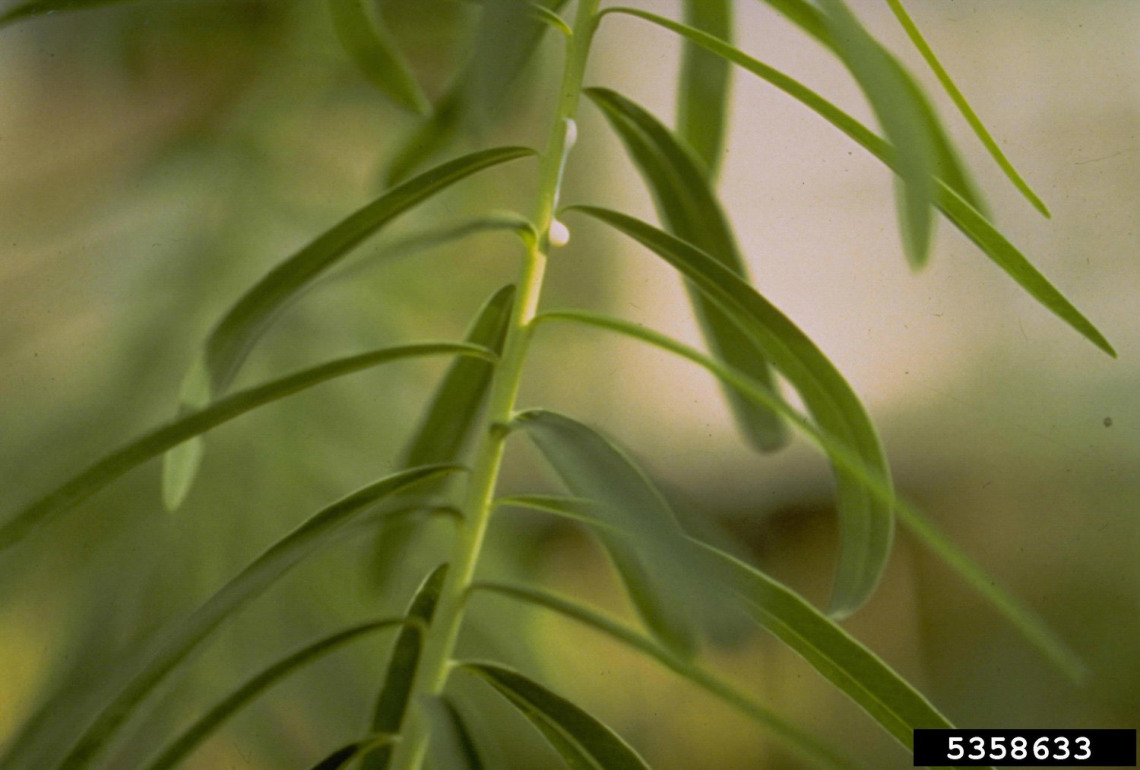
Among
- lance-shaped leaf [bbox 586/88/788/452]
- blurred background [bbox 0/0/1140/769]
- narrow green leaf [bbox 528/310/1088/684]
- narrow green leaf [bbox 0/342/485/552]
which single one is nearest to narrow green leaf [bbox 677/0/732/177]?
lance-shaped leaf [bbox 586/88/788/452]

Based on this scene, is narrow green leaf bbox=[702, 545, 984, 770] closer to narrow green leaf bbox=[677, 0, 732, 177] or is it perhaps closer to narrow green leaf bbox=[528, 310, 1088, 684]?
narrow green leaf bbox=[528, 310, 1088, 684]

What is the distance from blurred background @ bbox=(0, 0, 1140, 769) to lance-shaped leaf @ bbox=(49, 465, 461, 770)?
0.48 meters

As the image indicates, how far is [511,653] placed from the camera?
0.77m

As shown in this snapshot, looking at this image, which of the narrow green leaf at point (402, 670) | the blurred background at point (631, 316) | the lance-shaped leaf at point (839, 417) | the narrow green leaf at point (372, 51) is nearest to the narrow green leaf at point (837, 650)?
the lance-shaped leaf at point (839, 417)

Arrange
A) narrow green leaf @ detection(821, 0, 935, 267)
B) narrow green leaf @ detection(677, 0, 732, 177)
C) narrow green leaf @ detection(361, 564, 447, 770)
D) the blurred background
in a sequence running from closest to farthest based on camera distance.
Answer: narrow green leaf @ detection(821, 0, 935, 267)
narrow green leaf @ detection(361, 564, 447, 770)
narrow green leaf @ detection(677, 0, 732, 177)
the blurred background

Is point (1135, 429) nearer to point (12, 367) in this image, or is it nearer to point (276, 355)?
point (276, 355)

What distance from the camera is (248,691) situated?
34 centimetres

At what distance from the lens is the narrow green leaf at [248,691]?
0.32 meters

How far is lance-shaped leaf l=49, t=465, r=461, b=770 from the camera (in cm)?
31

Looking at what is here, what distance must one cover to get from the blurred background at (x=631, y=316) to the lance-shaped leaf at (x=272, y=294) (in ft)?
1.56

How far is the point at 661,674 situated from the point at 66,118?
806mm

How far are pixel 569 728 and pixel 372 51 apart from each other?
0.99ft

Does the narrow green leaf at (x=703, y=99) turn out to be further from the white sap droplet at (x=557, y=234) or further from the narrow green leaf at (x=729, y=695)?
the narrow green leaf at (x=729, y=695)

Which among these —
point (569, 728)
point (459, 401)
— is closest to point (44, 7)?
point (459, 401)
